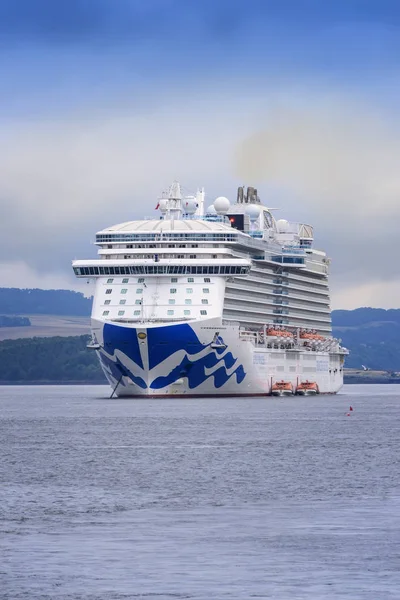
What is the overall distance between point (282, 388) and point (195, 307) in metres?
23.5

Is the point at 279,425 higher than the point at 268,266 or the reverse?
the reverse

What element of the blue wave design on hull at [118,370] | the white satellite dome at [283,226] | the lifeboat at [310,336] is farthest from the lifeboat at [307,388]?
the blue wave design on hull at [118,370]

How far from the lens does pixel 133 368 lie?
127 m

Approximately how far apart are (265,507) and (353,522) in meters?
4.86

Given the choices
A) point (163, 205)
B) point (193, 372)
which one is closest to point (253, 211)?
point (163, 205)

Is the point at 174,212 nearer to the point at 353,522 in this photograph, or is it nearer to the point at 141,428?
the point at 141,428

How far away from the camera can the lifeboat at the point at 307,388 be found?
160450 mm

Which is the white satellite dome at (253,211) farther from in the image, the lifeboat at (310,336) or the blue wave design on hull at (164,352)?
the blue wave design on hull at (164,352)

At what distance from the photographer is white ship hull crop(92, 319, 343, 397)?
124688 millimetres

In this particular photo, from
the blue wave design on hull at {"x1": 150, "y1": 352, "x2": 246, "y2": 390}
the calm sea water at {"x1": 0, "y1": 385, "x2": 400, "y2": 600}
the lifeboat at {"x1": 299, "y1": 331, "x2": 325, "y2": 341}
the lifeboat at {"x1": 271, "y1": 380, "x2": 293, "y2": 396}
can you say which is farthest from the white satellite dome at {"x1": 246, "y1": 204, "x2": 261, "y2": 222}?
the calm sea water at {"x1": 0, "y1": 385, "x2": 400, "y2": 600}

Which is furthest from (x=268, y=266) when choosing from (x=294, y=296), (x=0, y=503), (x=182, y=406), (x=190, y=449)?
(x=0, y=503)

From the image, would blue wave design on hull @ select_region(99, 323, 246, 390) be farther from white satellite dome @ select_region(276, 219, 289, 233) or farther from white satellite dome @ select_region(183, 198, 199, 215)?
white satellite dome @ select_region(276, 219, 289, 233)

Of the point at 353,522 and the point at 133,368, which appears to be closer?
the point at 353,522

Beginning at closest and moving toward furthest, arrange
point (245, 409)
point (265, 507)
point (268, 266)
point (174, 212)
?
point (265, 507), point (245, 409), point (174, 212), point (268, 266)
